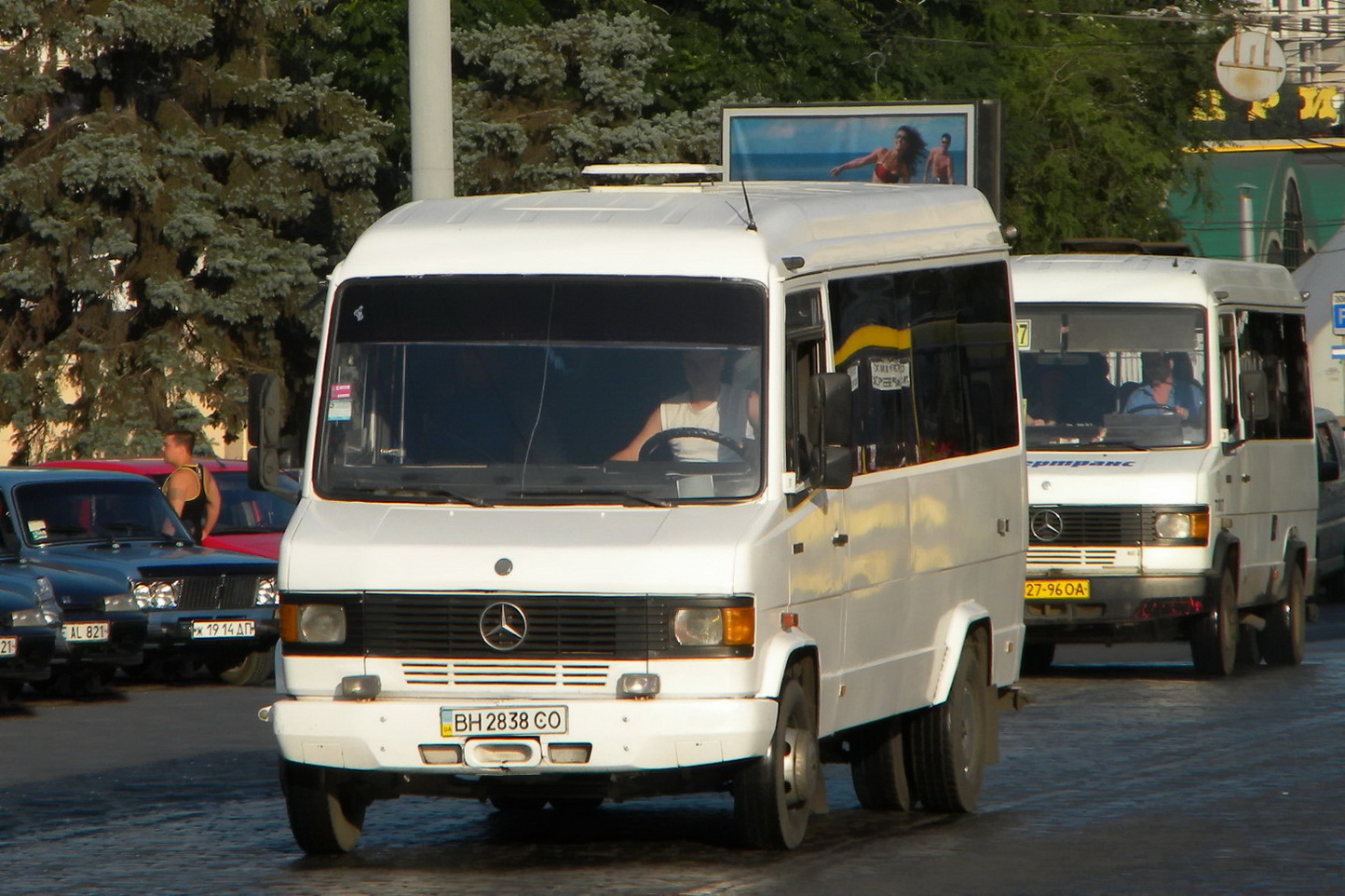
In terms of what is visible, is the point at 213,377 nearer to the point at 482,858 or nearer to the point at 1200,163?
the point at 1200,163

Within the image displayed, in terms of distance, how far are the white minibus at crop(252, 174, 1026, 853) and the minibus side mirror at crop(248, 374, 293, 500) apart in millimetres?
21

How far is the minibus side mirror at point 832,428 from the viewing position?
897cm

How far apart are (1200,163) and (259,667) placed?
94.7 ft

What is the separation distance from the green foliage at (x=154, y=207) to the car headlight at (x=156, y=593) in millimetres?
13934

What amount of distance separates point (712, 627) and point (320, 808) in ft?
5.46

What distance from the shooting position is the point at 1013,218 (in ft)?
133

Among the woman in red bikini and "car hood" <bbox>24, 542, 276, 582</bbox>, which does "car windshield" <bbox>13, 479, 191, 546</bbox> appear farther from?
the woman in red bikini

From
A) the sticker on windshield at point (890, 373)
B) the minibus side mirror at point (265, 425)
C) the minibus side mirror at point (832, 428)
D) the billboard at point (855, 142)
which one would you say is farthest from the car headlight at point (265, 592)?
the billboard at point (855, 142)

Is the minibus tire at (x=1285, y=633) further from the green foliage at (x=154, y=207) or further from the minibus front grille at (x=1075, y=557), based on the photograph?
the green foliage at (x=154, y=207)

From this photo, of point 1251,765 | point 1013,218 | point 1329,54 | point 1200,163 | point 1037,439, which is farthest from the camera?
point 1329,54

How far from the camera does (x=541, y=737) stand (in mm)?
8625

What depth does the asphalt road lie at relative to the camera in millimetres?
8773

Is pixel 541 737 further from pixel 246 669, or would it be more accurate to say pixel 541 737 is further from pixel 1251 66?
pixel 1251 66

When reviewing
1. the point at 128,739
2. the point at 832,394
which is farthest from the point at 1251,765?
the point at 128,739
